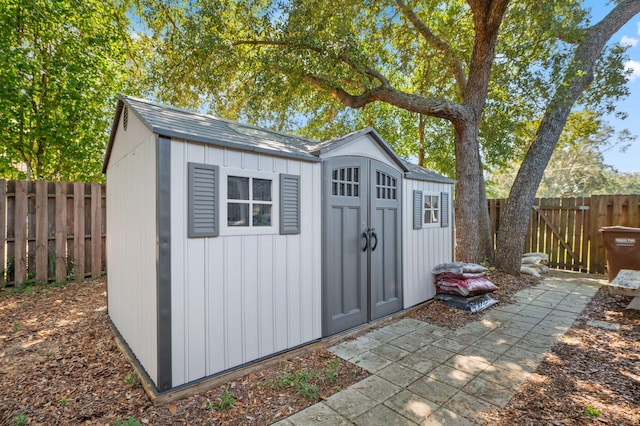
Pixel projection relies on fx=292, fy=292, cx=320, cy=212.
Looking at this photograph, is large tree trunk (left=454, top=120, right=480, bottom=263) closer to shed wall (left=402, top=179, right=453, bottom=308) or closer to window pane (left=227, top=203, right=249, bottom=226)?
shed wall (left=402, top=179, right=453, bottom=308)

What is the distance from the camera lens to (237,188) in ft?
8.31

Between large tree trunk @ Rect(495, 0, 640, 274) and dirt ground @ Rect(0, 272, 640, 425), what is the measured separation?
268cm

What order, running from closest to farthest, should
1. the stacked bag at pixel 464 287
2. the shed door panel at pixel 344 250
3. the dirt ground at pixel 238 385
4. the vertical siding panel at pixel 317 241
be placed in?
the dirt ground at pixel 238 385, the vertical siding panel at pixel 317 241, the shed door panel at pixel 344 250, the stacked bag at pixel 464 287

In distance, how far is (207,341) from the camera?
7.71ft

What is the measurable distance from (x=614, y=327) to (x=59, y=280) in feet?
27.5

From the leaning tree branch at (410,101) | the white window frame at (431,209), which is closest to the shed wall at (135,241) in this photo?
the white window frame at (431,209)

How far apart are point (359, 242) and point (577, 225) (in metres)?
6.42

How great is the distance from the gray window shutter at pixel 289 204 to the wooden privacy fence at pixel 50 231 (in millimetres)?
4732

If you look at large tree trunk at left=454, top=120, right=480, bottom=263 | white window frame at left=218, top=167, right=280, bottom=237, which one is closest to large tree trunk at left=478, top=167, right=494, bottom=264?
large tree trunk at left=454, top=120, right=480, bottom=263

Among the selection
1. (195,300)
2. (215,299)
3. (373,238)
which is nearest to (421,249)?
(373,238)

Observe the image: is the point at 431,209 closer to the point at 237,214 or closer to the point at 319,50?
the point at 237,214

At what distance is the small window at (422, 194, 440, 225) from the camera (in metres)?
4.60

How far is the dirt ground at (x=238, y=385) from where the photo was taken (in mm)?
2037

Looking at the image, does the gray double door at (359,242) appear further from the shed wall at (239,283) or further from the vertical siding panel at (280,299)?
the vertical siding panel at (280,299)
